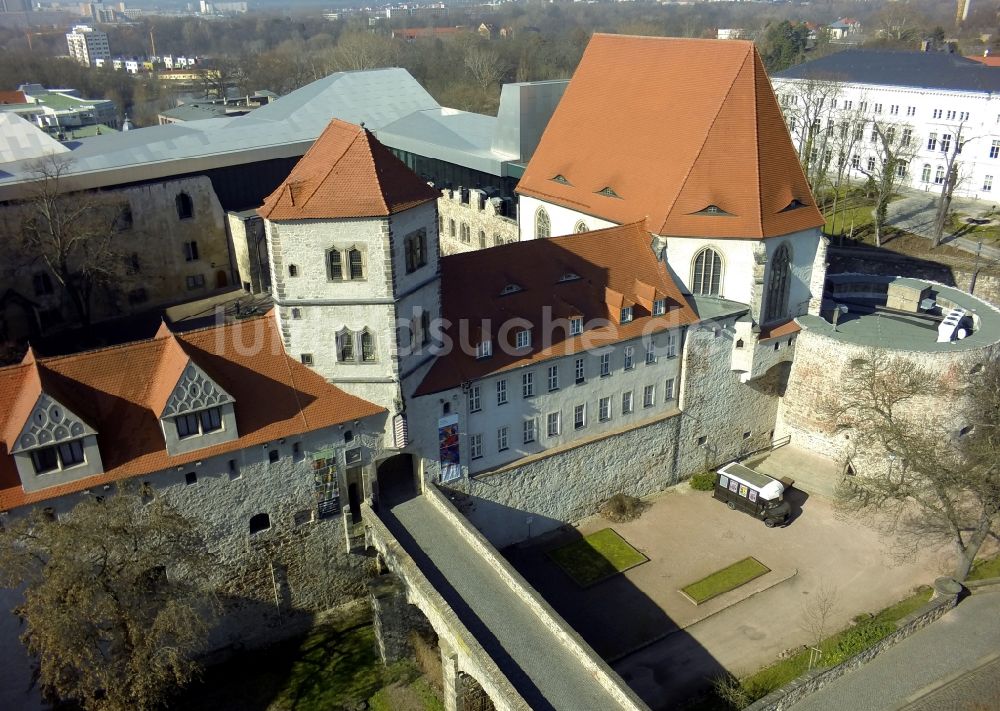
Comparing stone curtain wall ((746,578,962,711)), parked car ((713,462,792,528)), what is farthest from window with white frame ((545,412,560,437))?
stone curtain wall ((746,578,962,711))

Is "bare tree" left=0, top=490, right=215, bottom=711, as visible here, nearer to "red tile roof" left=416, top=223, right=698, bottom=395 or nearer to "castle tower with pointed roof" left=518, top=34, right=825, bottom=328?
"red tile roof" left=416, top=223, right=698, bottom=395

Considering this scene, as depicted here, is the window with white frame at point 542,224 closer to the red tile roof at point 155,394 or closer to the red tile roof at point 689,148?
the red tile roof at point 689,148

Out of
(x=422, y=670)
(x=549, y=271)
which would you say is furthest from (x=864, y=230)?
(x=422, y=670)

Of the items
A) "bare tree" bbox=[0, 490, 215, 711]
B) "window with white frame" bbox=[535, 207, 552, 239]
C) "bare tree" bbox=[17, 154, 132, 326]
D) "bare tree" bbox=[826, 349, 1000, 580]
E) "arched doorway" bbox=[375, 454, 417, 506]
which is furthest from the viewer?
"bare tree" bbox=[17, 154, 132, 326]

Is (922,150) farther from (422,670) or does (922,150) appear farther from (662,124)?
(422,670)

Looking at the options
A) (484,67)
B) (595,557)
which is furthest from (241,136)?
(484,67)

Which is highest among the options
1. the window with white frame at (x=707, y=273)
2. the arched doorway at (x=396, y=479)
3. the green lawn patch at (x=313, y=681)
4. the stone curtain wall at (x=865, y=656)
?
the window with white frame at (x=707, y=273)

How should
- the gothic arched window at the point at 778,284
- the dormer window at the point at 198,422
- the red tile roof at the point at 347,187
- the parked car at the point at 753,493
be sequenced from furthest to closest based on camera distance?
the gothic arched window at the point at 778,284 → the parked car at the point at 753,493 → the red tile roof at the point at 347,187 → the dormer window at the point at 198,422

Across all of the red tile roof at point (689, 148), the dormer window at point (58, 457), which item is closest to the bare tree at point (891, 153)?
the red tile roof at point (689, 148)
